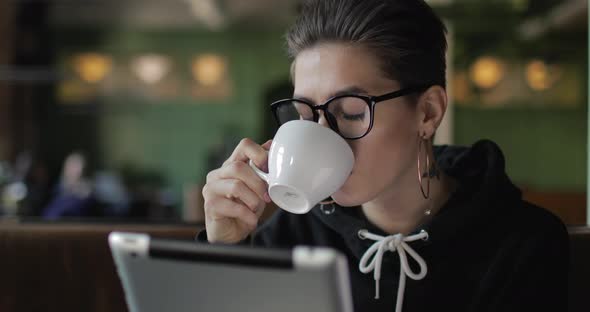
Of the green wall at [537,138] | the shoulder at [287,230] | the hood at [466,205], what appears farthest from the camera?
the green wall at [537,138]

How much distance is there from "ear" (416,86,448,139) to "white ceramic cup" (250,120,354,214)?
0.21 meters

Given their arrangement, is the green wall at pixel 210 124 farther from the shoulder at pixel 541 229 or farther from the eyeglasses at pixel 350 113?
the eyeglasses at pixel 350 113

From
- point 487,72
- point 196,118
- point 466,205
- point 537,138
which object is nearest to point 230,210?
point 466,205

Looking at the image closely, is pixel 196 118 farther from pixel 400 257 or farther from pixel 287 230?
pixel 400 257

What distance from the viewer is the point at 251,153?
92cm

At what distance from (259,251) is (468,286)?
589 mm

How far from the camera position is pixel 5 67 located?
6.65 m

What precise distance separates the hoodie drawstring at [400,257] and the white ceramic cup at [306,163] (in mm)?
194

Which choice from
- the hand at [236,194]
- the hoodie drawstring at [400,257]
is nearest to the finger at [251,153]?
the hand at [236,194]

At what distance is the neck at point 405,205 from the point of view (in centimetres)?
107

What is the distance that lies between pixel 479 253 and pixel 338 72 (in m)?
0.41

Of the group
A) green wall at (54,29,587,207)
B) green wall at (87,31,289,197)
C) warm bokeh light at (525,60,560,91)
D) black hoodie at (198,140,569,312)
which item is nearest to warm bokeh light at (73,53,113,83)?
green wall at (54,29,587,207)

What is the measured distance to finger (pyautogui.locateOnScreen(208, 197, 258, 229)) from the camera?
2.99 feet

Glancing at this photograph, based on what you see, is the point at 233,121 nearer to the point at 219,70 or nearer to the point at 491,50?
the point at 219,70
